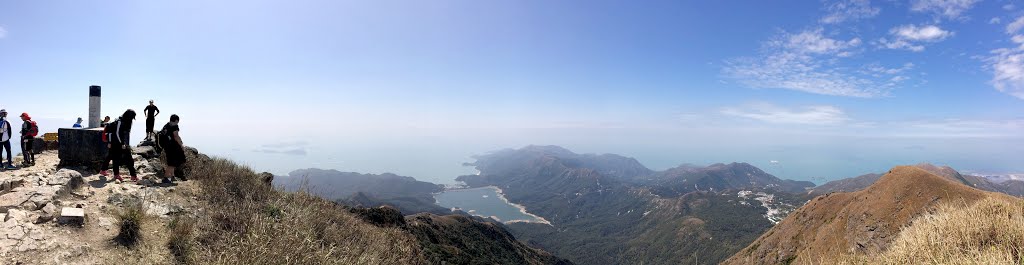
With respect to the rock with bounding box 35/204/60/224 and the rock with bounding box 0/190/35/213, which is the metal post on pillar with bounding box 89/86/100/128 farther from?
Answer: the rock with bounding box 35/204/60/224

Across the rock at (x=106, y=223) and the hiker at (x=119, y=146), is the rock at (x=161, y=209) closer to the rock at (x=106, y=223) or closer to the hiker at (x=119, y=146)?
the rock at (x=106, y=223)

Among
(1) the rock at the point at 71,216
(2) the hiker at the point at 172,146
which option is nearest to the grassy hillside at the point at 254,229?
(2) the hiker at the point at 172,146

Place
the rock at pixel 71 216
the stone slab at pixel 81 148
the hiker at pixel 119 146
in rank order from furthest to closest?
the stone slab at pixel 81 148
the hiker at pixel 119 146
the rock at pixel 71 216

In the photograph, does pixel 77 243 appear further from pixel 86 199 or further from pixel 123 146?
pixel 123 146

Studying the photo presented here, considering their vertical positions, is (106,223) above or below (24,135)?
below

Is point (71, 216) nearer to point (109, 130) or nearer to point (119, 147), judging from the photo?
point (119, 147)

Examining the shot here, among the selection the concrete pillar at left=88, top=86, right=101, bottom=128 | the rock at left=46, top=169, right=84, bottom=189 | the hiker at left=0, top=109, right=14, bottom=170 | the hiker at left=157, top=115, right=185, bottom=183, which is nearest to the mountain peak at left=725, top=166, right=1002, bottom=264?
the hiker at left=157, top=115, right=185, bottom=183

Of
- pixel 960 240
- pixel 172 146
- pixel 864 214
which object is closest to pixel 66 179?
pixel 172 146

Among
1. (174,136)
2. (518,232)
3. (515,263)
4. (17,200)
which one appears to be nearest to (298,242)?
(17,200)
